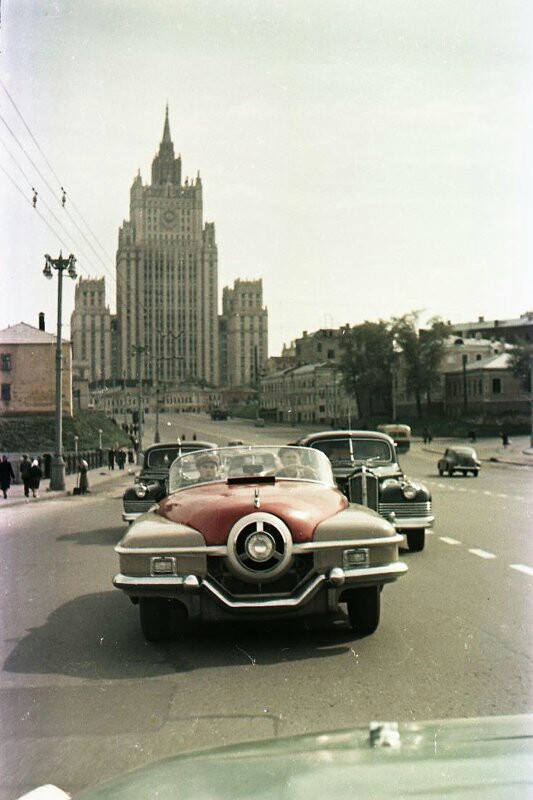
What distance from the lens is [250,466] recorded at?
8.91 metres

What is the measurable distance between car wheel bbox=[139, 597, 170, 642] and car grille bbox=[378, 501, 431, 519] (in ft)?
19.2

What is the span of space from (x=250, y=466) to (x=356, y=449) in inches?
237

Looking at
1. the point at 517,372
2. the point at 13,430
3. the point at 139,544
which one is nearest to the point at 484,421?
the point at 517,372

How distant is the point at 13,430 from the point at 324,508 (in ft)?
247

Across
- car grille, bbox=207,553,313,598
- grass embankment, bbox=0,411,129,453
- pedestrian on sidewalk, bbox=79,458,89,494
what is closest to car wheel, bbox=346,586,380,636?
car grille, bbox=207,553,313,598

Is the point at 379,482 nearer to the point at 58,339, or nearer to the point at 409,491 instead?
the point at 409,491

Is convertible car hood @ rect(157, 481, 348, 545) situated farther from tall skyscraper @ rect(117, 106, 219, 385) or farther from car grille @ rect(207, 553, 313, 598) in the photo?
tall skyscraper @ rect(117, 106, 219, 385)

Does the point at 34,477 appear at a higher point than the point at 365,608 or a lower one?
lower

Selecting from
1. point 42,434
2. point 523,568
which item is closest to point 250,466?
point 523,568

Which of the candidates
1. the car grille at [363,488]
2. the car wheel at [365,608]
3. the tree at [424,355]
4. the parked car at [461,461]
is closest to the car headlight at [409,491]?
the car grille at [363,488]

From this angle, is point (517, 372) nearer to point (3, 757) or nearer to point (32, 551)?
point (32, 551)

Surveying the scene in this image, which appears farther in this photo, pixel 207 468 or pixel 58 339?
pixel 58 339

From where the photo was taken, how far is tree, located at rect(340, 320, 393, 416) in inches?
4437

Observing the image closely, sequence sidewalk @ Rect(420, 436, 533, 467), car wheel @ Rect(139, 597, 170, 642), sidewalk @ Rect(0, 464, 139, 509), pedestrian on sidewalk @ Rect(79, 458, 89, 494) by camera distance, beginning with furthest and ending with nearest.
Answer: sidewalk @ Rect(420, 436, 533, 467), pedestrian on sidewalk @ Rect(79, 458, 89, 494), sidewalk @ Rect(0, 464, 139, 509), car wheel @ Rect(139, 597, 170, 642)
